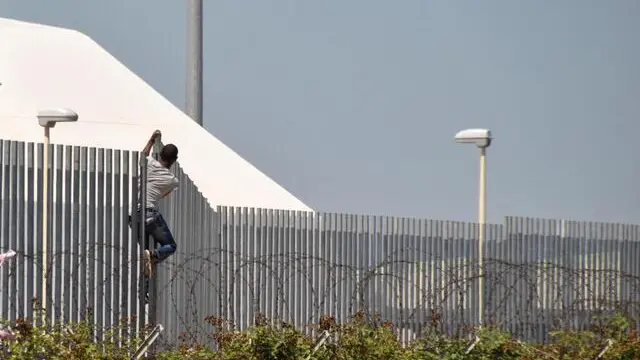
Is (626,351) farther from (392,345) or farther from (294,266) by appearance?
(294,266)

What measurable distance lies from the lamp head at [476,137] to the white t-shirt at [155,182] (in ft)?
19.3

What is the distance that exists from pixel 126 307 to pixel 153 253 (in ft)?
2.58

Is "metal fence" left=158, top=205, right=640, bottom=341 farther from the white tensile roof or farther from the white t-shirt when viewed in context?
the white tensile roof

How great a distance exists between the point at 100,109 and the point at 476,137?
18117 millimetres

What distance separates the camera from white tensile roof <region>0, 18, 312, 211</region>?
38.1m

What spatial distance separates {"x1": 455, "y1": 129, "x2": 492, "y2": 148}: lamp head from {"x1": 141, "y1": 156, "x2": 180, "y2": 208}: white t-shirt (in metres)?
5.88

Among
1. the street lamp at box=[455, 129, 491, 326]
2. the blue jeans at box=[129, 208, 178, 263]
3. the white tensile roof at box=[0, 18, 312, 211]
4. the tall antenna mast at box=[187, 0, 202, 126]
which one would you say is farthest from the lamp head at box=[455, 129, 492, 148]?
the tall antenna mast at box=[187, 0, 202, 126]

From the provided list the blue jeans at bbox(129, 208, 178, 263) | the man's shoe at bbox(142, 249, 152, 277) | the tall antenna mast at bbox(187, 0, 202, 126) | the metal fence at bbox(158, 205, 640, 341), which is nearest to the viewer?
the man's shoe at bbox(142, 249, 152, 277)

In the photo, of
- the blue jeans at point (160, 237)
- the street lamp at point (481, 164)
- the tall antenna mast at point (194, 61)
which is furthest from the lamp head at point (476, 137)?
the tall antenna mast at point (194, 61)

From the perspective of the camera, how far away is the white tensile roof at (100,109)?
3809 centimetres

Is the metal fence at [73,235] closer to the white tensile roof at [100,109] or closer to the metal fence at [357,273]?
the metal fence at [357,273]

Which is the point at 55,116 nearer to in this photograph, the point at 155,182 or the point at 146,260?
the point at 155,182

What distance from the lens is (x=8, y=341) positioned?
15477 millimetres

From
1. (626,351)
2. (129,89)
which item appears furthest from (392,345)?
(129,89)
